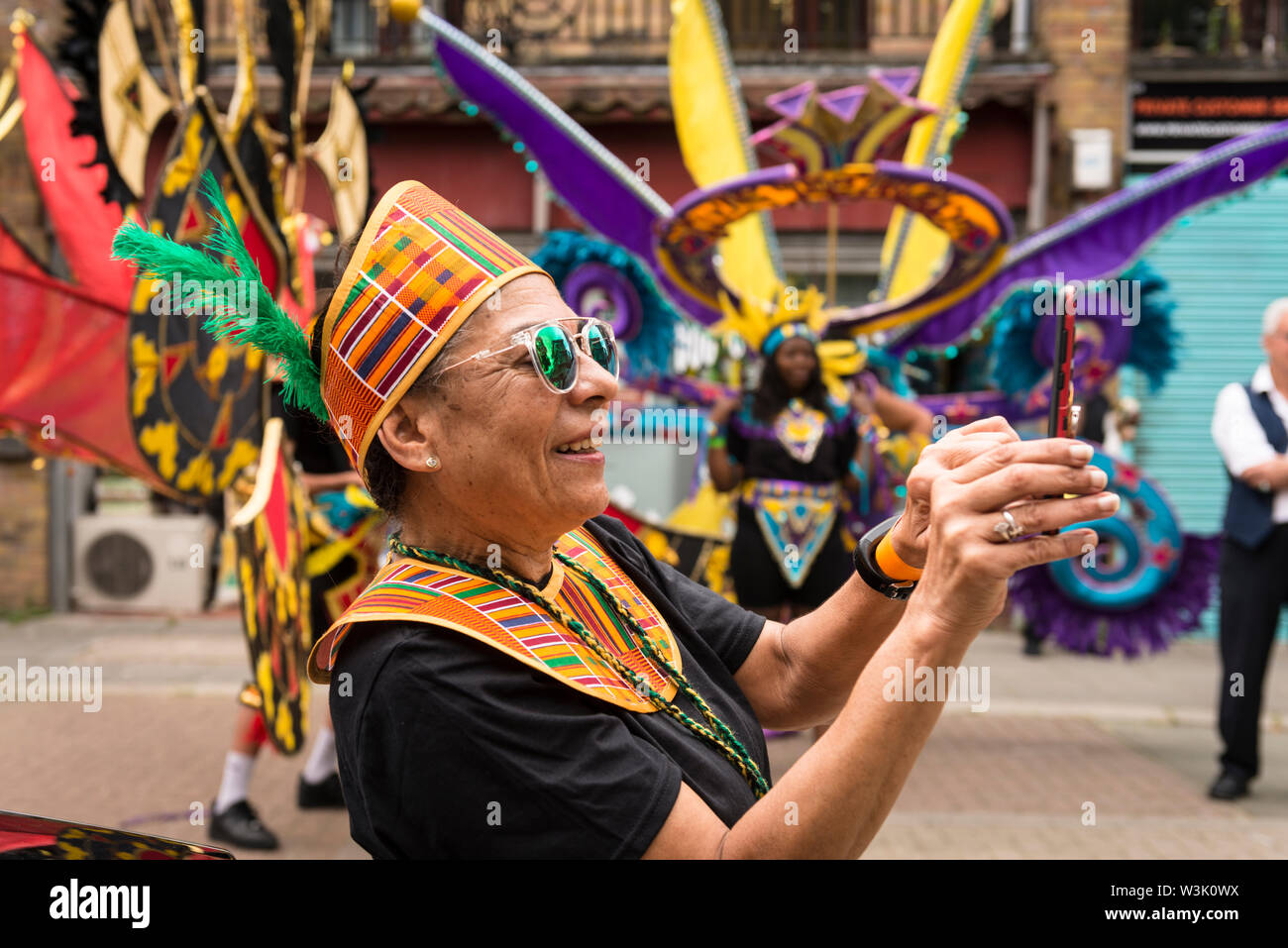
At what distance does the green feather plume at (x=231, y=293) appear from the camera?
1560 millimetres

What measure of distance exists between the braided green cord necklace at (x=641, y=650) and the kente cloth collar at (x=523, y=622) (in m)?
0.01

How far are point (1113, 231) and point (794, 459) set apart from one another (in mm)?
2013

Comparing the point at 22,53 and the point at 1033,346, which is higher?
the point at 22,53

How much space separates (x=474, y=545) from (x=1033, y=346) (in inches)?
185

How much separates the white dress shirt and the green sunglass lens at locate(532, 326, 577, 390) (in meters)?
4.34

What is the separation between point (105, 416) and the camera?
3.50 metres

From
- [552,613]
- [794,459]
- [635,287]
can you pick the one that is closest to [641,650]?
[552,613]

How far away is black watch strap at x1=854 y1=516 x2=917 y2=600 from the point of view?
159 cm

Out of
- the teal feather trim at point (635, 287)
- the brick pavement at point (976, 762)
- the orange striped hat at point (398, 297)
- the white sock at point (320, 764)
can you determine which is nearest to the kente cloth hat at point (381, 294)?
the orange striped hat at point (398, 297)
